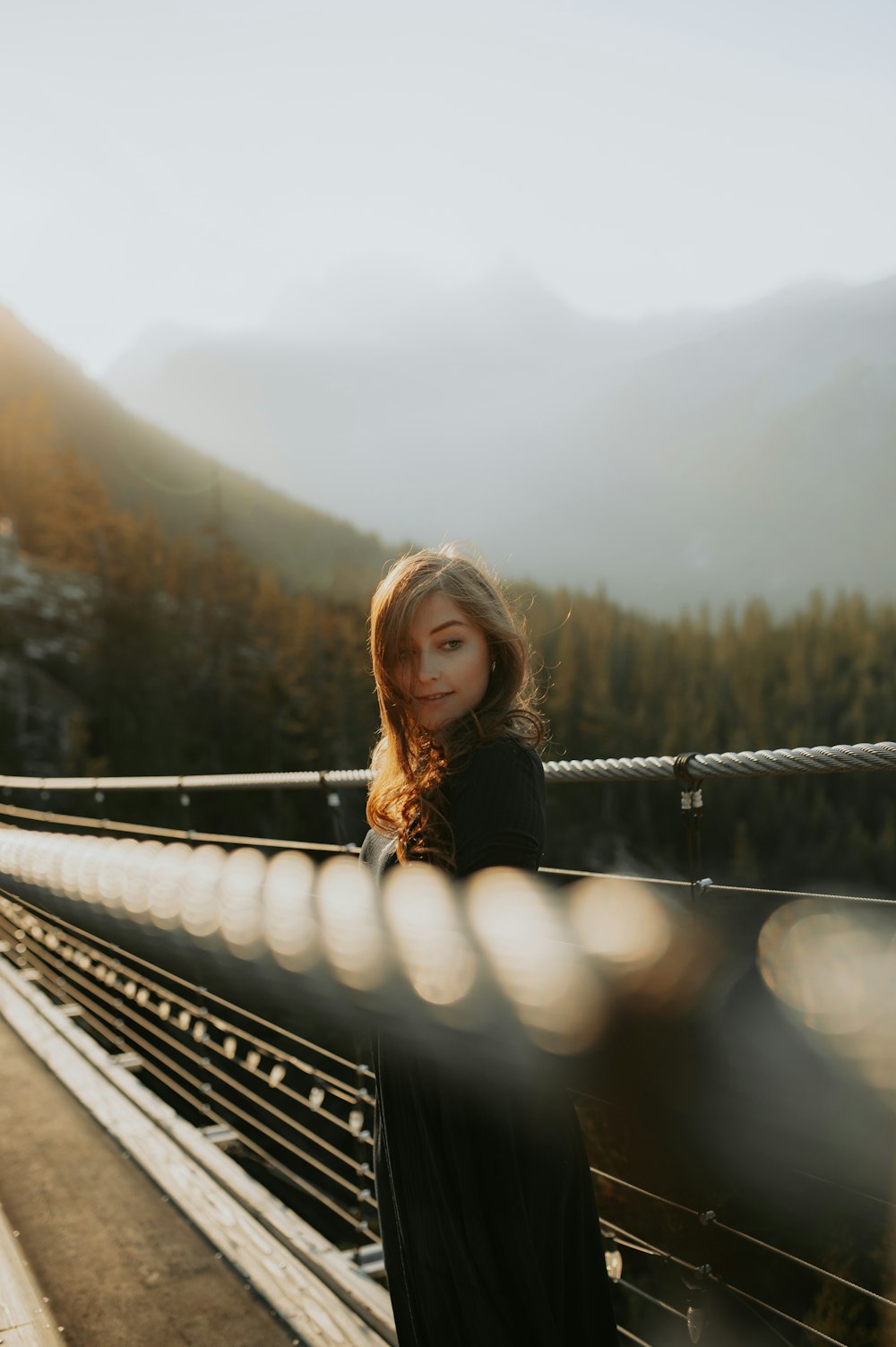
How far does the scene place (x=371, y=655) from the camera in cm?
143

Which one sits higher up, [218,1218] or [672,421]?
[672,421]

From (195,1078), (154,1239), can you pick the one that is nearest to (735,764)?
(154,1239)

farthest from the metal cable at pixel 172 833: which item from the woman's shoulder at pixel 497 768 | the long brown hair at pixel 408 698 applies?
the woman's shoulder at pixel 497 768

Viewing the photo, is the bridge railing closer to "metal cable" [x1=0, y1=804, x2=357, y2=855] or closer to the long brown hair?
the long brown hair

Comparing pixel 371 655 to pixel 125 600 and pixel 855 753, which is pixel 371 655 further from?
pixel 125 600

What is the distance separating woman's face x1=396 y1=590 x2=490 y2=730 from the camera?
134 cm

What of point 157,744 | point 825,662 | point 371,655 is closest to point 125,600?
point 157,744

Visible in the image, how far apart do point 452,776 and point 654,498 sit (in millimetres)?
157217

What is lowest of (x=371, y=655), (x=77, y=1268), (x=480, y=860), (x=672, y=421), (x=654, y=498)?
(x=77, y=1268)

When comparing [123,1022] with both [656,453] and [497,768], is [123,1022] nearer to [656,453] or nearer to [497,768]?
[497,768]

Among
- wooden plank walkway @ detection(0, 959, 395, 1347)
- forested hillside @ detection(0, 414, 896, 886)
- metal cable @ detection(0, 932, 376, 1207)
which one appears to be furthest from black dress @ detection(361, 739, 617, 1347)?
forested hillside @ detection(0, 414, 896, 886)

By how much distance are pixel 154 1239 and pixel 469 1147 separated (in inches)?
57.1

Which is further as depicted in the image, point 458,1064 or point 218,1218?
point 218,1218

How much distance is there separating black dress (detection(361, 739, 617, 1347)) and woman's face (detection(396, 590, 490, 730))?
0.17 meters
